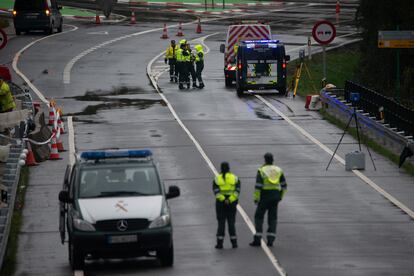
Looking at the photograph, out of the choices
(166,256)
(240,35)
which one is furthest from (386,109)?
(240,35)

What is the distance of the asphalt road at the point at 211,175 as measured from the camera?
20.3 meters

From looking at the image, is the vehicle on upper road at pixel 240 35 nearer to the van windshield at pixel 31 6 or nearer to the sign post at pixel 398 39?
the sign post at pixel 398 39

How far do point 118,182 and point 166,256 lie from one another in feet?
4.74

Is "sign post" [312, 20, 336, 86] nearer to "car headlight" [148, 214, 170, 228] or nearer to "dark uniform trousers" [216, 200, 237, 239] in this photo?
"dark uniform trousers" [216, 200, 237, 239]

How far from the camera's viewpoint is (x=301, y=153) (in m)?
31.9

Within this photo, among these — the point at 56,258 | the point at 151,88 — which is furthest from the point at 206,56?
the point at 56,258

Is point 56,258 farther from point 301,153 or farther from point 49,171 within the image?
point 301,153

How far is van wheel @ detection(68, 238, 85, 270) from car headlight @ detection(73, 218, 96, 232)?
0.98 feet

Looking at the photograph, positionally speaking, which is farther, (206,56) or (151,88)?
(206,56)

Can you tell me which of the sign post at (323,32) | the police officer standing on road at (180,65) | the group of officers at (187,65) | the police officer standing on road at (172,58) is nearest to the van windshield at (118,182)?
the sign post at (323,32)

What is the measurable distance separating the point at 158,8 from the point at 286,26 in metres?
14.1

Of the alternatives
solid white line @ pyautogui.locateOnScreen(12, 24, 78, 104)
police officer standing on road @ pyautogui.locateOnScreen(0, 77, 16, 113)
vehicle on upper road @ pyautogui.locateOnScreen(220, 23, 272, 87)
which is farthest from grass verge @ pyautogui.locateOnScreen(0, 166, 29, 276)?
vehicle on upper road @ pyautogui.locateOnScreen(220, 23, 272, 87)

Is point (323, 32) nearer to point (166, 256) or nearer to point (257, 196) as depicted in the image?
point (257, 196)

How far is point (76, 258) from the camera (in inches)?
757
